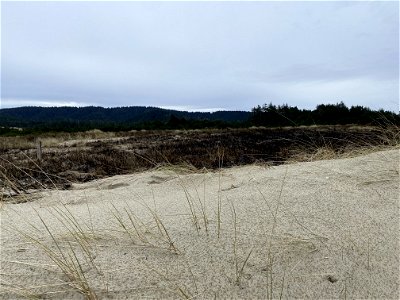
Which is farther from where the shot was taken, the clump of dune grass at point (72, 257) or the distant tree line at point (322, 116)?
the distant tree line at point (322, 116)

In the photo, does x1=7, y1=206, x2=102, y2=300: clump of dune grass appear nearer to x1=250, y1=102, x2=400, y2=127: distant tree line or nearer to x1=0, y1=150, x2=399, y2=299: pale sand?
x1=0, y1=150, x2=399, y2=299: pale sand

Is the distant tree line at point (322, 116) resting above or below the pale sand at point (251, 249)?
above

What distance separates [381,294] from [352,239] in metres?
0.49

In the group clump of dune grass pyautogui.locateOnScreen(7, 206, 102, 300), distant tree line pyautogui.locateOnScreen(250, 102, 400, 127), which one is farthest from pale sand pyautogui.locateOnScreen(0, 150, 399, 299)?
distant tree line pyautogui.locateOnScreen(250, 102, 400, 127)

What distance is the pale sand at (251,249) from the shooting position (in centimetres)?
188

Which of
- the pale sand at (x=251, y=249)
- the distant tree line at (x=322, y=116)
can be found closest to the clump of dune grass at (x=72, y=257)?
the pale sand at (x=251, y=249)

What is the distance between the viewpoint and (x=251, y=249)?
7.06ft

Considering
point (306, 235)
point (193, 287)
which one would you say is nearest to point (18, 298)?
point (193, 287)

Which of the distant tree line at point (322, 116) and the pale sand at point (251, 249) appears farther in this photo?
the distant tree line at point (322, 116)

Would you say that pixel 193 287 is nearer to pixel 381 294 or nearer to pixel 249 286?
pixel 249 286

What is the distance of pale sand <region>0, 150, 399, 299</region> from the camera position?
1.88 meters

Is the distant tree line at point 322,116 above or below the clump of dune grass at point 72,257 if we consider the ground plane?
above

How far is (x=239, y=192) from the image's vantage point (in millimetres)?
3438

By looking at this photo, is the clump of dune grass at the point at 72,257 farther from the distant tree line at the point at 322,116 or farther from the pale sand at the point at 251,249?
the distant tree line at the point at 322,116
